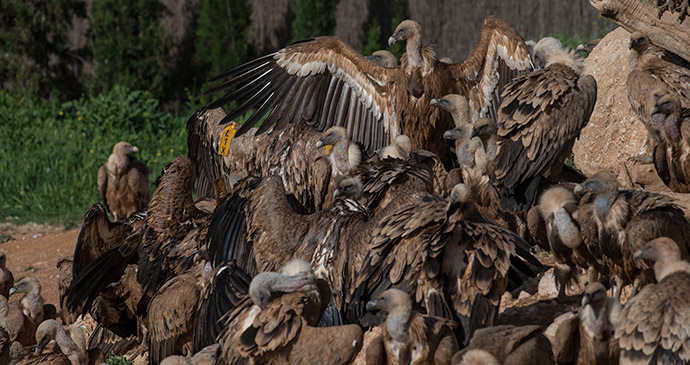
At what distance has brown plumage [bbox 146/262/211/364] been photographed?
5.65 metres

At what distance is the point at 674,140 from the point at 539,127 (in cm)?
88

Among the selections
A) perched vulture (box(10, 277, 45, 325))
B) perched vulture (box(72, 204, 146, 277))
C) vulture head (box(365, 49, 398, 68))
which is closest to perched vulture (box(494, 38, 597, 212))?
vulture head (box(365, 49, 398, 68))

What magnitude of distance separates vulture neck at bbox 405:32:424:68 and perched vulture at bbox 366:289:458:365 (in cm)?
302

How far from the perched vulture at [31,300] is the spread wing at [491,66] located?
11.4ft

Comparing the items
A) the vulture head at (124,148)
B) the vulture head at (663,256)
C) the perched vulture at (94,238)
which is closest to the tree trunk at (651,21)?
the vulture head at (663,256)

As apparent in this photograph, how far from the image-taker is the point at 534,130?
18.5 ft

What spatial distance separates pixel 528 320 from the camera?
196 inches

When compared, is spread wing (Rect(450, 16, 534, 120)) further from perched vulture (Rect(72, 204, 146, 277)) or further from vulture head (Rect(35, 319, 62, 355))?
vulture head (Rect(35, 319, 62, 355))

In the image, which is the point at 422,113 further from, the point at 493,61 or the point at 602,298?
the point at 602,298

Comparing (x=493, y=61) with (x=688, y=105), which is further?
(x=493, y=61)

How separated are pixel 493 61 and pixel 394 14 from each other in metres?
9.23

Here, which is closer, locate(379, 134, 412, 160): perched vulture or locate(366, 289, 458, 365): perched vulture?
locate(366, 289, 458, 365): perched vulture

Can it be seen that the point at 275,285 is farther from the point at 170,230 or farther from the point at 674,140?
the point at 674,140

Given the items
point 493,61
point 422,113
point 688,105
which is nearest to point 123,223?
point 422,113
